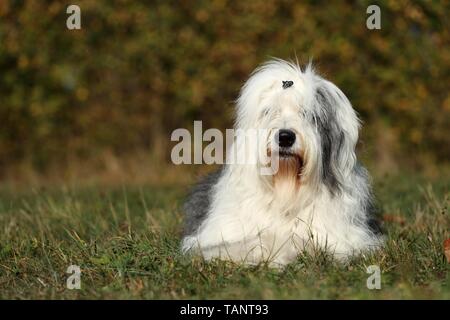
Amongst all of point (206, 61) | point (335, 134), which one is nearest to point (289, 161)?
point (335, 134)

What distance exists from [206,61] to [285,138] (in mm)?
6799

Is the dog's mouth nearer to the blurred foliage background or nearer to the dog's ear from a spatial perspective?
the dog's ear

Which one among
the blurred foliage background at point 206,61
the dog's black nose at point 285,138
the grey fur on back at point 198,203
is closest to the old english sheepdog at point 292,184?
the dog's black nose at point 285,138

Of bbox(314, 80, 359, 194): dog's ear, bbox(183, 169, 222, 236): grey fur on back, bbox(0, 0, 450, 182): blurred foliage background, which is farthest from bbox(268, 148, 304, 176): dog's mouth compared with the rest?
bbox(0, 0, 450, 182): blurred foliage background

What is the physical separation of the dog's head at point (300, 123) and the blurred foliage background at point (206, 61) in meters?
5.89

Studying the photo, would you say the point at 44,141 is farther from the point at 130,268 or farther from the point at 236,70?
the point at 130,268

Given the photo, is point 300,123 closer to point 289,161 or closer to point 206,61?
point 289,161

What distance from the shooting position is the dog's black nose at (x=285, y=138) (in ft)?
15.1

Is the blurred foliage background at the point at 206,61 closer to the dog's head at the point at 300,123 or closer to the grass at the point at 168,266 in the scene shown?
the grass at the point at 168,266

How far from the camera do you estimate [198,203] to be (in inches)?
226

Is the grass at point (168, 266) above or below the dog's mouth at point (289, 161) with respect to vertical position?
below

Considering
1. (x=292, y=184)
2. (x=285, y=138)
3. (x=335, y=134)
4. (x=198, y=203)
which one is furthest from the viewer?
(x=198, y=203)

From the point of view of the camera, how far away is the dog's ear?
4842 millimetres
